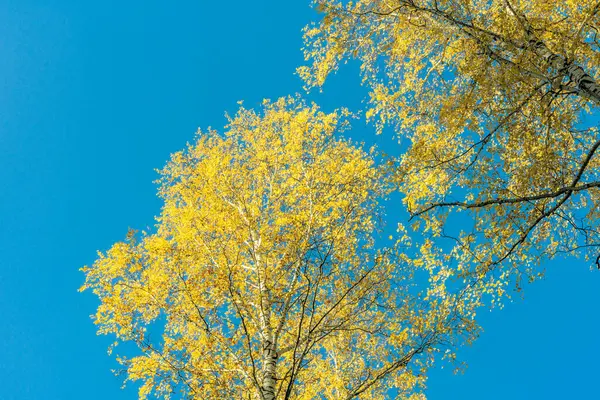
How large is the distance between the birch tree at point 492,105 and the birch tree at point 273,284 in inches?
36.2

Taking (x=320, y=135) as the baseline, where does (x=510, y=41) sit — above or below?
below

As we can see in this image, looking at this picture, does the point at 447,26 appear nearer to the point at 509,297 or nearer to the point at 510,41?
the point at 510,41

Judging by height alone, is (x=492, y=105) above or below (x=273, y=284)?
above

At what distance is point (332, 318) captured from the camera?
22.9 ft

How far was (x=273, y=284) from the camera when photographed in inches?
263

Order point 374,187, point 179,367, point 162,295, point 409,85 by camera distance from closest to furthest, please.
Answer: point 179,367, point 162,295, point 374,187, point 409,85

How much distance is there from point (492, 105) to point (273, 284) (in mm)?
4607

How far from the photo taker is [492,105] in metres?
7.24

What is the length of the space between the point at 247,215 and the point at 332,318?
2128 mm

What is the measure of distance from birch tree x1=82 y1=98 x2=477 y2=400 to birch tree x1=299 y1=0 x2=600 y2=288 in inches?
36.2

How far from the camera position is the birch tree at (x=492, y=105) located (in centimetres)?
502

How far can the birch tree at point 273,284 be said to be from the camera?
566cm

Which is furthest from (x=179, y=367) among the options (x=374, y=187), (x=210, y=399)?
(x=374, y=187)

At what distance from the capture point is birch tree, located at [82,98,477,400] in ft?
18.6
